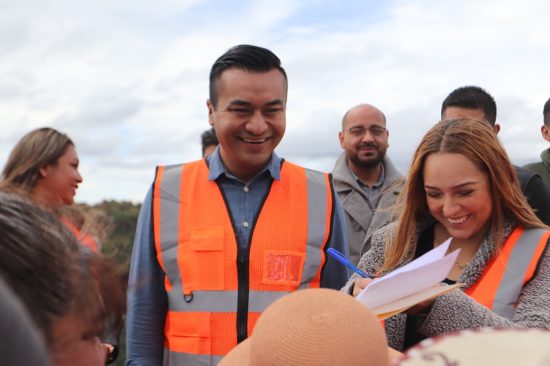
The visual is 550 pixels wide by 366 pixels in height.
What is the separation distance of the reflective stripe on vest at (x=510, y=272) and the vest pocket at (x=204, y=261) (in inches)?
41.9

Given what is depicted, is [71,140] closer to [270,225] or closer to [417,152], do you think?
[270,225]

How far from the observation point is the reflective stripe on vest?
2465 mm

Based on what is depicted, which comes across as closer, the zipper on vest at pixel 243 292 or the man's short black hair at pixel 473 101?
the zipper on vest at pixel 243 292

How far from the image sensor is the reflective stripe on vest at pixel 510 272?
2465mm

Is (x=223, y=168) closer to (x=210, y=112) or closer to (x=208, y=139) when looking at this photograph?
(x=210, y=112)

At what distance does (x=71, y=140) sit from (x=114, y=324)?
Answer: 335 centimetres

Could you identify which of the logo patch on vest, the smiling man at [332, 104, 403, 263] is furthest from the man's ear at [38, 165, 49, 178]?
the smiling man at [332, 104, 403, 263]

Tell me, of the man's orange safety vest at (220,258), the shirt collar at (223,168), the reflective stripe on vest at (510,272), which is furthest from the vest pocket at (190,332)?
the reflective stripe on vest at (510,272)

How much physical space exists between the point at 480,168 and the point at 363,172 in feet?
9.62

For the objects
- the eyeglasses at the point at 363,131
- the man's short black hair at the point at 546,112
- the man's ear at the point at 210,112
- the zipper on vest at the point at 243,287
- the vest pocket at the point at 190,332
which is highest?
the man's short black hair at the point at 546,112

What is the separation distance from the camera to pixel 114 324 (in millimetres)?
1361

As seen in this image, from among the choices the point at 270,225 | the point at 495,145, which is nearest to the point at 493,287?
the point at 495,145

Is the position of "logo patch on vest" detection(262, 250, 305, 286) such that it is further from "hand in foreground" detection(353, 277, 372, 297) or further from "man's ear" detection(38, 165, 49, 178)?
"man's ear" detection(38, 165, 49, 178)

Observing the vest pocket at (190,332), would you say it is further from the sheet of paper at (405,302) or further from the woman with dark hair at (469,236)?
the sheet of paper at (405,302)
